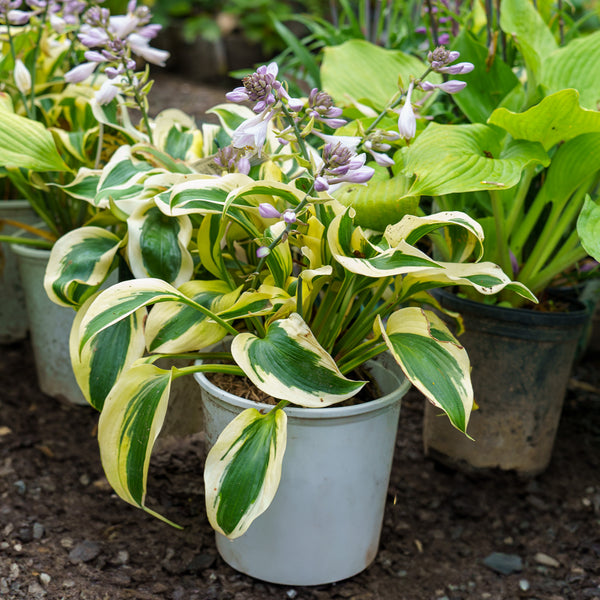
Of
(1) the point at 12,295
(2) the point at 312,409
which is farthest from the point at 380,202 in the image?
(1) the point at 12,295

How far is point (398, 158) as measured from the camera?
3.51 feet

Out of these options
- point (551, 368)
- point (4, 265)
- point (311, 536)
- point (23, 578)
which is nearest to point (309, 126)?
point (311, 536)

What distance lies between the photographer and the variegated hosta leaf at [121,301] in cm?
84

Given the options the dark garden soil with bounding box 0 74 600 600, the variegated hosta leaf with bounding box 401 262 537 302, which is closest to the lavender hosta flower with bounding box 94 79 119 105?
the variegated hosta leaf with bounding box 401 262 537 302

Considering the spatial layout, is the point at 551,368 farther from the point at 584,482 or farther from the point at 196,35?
the point at 196,35

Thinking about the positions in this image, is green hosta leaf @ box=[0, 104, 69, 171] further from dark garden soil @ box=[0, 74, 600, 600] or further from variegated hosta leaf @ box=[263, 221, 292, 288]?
dark garden soil @ box=[0, 74, 600, 600]

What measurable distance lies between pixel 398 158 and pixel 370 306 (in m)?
0.25

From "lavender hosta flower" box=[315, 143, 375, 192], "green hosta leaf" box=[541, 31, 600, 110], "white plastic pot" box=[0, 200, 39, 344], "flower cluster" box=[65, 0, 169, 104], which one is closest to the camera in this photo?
"lavender hosta flower" box=[315, 143, 375, 192]

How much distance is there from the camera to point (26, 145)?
114 centimetres

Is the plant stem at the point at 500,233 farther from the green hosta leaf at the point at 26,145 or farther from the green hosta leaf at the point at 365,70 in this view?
the green hosta leaf at the point at 26,145

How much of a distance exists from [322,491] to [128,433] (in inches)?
11.3

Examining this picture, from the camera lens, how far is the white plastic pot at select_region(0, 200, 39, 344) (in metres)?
1.60

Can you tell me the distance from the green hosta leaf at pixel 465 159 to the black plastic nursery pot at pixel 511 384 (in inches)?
11.5

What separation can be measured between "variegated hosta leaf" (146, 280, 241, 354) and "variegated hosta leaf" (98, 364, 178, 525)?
62 millimetres
